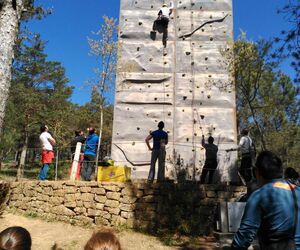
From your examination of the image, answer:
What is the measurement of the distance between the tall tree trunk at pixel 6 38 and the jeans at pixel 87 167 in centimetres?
391

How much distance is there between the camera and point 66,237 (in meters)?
6.88

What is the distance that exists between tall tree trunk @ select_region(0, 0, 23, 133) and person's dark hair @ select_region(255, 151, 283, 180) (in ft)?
11.8

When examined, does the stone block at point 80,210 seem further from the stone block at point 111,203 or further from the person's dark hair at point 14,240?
the person's dark hair at point 14,240

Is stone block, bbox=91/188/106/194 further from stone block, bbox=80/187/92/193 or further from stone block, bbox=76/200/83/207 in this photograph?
stone block, bbox=76/200/83/207

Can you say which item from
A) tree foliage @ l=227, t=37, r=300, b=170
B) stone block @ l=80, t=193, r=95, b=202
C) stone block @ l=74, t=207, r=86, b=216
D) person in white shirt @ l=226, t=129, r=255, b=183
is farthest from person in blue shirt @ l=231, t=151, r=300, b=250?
tree foliage @ l=227, t=37, r=300, b=170

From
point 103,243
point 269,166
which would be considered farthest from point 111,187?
point 103,243

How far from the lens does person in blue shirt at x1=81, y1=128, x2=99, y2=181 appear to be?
8266mm

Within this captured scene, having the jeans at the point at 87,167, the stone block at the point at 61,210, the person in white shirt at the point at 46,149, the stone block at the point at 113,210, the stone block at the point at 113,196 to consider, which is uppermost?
the person in white shirt at the point at 46,149

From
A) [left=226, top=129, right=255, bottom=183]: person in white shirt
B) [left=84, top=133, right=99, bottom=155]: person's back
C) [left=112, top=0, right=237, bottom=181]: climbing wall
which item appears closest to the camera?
[left=226, top=129, right=255, bottom=183]: person in white shirt

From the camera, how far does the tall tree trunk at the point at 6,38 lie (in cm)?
450

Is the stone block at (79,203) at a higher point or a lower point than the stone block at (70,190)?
lower

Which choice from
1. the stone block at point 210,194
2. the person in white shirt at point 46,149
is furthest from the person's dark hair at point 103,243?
the person in white shirt at point 46,149

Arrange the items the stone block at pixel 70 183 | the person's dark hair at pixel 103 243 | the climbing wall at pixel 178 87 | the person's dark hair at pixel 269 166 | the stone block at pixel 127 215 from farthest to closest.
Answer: the climbing wall at pixel 178 87
the stone block at pixel 70 183
the stone block at pixel 127 215
the person's dark hair at pixel 269 166
the person's dark hair at pixel 103 243

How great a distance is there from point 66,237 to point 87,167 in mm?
2034
